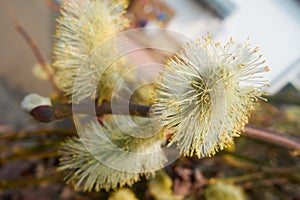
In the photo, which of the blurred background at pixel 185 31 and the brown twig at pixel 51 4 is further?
the brown twig at pixel 51 4

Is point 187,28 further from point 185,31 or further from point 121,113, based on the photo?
point 121,113

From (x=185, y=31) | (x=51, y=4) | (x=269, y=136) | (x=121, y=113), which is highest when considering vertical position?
Result: (x=51, y=4)

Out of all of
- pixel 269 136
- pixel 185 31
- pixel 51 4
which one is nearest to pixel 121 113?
pixel 269 136

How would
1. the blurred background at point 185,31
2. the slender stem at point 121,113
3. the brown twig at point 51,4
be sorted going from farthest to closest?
the brown twig at point 51,4, the blurred background at point 185,31, the slender stem at point 121,113

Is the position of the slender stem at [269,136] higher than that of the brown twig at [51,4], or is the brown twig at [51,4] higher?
the brown twig at [51,4]

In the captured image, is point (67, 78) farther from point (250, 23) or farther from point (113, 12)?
point (250, 23)

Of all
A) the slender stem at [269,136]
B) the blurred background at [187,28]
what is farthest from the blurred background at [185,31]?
the slender stem at [269,136]

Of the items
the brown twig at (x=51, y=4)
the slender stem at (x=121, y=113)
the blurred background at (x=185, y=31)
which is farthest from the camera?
the brown twig at (x=51, y=4)

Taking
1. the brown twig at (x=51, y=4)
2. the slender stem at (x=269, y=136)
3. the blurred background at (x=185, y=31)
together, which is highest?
the brown twig at (x=51, y=4)

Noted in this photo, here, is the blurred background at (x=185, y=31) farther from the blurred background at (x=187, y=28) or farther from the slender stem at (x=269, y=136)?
the slender stem at (x=269, y=136)
